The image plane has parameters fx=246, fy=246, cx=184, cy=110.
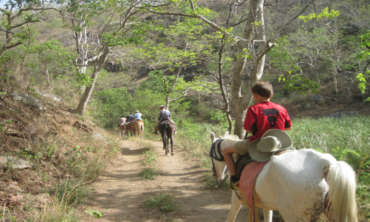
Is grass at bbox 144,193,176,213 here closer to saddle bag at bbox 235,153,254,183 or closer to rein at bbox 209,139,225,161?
rein at bbox 209,139,225,161

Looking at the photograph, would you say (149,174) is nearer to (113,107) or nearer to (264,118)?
(264,118)

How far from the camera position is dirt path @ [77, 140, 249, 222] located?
456cm

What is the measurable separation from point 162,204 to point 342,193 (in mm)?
3474

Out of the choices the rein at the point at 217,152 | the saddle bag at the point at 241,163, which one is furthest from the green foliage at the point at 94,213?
the saddle bag at the point at 241,163

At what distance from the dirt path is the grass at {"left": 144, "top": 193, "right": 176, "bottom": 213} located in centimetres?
10

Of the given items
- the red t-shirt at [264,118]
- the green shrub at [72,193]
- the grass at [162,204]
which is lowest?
the grass at [162,204]

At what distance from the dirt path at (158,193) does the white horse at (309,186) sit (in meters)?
2.40

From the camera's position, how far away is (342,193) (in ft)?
6.77

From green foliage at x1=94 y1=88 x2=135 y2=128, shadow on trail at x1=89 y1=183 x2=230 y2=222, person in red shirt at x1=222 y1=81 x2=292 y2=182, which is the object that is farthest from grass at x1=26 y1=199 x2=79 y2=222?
green foliage at x1=94 y1=88 x2=135 y2=128

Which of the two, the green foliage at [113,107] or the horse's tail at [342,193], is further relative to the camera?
the green foliage at [113,107]

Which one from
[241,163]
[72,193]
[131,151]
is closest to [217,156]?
[241,163]

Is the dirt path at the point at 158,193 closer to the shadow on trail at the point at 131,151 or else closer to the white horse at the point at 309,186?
the shadow on trail at the point at 131,151

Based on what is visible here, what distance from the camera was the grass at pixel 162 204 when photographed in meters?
4.70

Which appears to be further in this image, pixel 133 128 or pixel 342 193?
pixel 133 128
